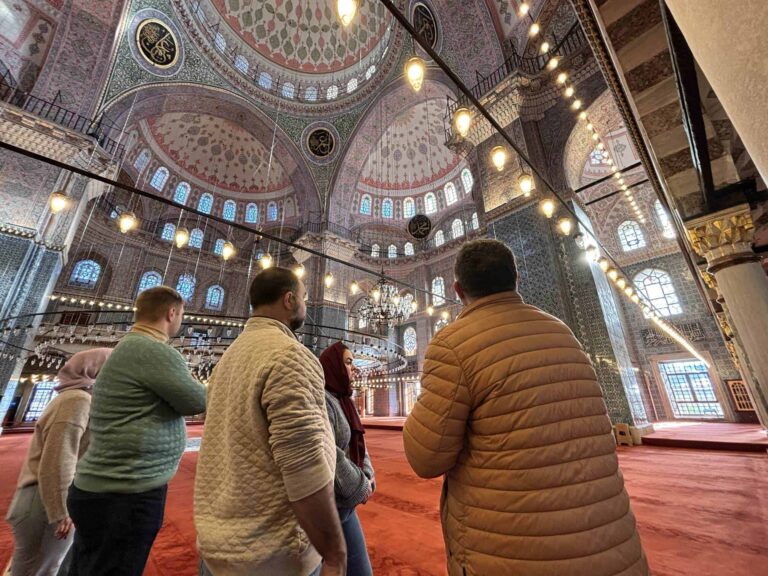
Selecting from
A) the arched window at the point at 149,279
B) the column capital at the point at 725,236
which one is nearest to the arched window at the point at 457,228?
the column capital at the point at 725,236

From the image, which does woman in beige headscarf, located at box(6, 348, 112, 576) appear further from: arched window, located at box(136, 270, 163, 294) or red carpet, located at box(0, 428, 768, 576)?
arched window, located at box(136, 270, 163, 294)

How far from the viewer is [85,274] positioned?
13359 millimetres

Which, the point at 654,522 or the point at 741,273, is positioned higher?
the point at 741,273

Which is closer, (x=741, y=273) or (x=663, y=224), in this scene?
(x=741, y=273)

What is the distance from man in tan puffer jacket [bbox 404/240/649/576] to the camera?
2.50 feet

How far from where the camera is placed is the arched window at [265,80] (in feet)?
43.9

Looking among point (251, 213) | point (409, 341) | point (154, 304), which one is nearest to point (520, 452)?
point (154, 304)

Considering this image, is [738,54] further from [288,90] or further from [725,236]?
[288,90]

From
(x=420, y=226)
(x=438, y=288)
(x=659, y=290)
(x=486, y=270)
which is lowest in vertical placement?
(x=486, y=270)

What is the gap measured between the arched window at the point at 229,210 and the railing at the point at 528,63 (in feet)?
42.8

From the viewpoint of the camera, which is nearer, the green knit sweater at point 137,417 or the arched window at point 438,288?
the green knit sweater at point 137,417

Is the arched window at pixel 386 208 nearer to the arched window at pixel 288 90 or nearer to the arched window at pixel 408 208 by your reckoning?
the arched window at pixel 408 208

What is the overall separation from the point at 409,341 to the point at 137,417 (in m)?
16.4

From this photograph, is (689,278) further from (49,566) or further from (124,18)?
(124,18)
